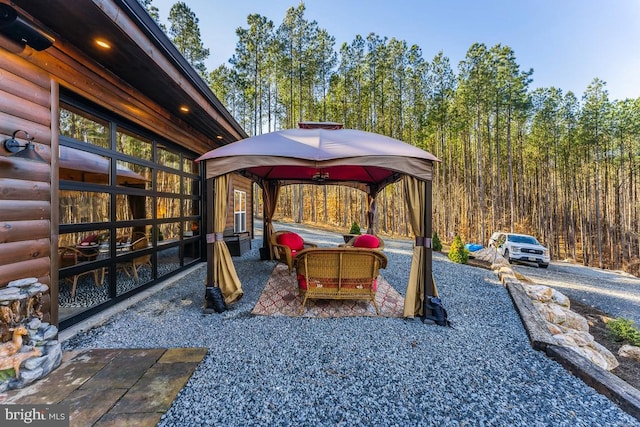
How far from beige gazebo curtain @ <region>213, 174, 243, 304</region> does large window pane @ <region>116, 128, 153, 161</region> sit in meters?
1.54

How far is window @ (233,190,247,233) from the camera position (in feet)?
25.1

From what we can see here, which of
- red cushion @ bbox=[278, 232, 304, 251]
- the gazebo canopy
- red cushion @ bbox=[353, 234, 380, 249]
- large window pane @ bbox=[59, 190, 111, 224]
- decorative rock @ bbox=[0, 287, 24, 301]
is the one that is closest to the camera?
decorative rock @ bbox=[0, 287, 24, 301]

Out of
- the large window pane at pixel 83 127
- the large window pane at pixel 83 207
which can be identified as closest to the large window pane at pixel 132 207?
the large window pane at pixel 83 207

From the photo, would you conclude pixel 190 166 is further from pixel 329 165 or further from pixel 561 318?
pixel 561 318

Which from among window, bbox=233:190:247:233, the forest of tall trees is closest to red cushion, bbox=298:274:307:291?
window, bbox=233:190:247:233

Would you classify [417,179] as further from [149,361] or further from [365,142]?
[149,361]

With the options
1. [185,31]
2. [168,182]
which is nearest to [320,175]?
[168,182]

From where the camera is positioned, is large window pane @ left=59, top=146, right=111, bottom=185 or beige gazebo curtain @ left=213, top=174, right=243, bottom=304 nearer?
large window pane @ left=59, top=146, right=111, bottom=185

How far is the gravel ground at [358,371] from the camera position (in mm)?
1658

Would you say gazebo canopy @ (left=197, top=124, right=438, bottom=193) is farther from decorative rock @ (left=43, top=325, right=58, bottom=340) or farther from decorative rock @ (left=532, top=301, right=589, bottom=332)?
decorative rock @ (left=532, top=301, right=589, bottom=332)

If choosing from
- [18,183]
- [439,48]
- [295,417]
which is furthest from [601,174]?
[18,183]

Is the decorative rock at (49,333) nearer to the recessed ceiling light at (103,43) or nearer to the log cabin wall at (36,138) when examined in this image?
the log cabin wall at (36,138)

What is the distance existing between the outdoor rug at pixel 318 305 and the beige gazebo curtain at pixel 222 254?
43 centimetres

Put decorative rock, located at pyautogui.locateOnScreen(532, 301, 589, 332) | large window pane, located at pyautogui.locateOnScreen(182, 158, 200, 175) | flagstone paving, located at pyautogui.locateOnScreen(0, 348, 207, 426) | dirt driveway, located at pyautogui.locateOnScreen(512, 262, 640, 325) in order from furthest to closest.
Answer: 1. dirt driveway, located at pyautogui.locateOnScreen(512, 262, 640, 325)
2. large window pane, located at pyautogui.locateOnScreen(182, 158, 200, 175)
3. decorative rock, located at pyautogui.locateOnScreen(532, 301, 589, 332)
4. flagstone paving, located at pyautogui.locateOnScreen(0, 348, 207, 426)
